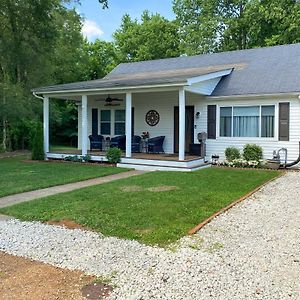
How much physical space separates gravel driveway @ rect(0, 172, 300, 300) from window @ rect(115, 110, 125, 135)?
35.3ft

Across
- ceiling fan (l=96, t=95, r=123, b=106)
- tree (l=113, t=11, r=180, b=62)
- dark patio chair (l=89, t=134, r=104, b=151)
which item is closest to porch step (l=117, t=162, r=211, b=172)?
dark patio chair (l=89, t=134, r=104, b=151)

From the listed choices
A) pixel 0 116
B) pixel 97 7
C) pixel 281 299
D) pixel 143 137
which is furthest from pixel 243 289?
pixel 0 116

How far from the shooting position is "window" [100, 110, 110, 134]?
1670 cm

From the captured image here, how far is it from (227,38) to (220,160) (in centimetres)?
1803

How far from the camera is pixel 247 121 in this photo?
43.3 feet

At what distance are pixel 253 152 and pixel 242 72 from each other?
3.81 meters

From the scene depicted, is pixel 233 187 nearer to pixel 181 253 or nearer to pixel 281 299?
pixel 181 253

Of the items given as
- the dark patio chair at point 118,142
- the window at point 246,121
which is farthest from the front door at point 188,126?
the dark patio chair at point 118,142

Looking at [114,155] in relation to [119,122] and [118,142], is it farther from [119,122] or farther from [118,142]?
[119,122]

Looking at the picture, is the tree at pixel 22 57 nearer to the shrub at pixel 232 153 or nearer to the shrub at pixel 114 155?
the shrub at pixel 114 155

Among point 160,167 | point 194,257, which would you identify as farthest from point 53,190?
point 194,257

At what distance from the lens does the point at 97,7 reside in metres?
8.46

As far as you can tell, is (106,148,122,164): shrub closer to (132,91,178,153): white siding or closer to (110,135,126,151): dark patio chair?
(110,135,126,151): dark patio chair

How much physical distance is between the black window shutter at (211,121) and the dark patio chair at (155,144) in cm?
202
